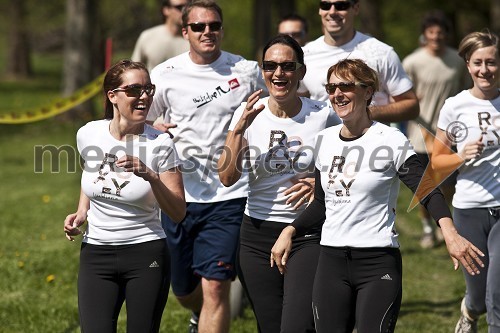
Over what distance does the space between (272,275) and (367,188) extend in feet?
3.58

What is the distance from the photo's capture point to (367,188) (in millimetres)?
5617

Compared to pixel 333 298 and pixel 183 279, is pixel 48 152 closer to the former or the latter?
pixel 183 279

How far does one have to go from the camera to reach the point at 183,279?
774 cm

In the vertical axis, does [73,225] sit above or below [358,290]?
above

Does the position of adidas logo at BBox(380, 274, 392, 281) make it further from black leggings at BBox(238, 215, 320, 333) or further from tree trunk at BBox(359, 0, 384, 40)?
tree trunk at BBox(359, 0, 384, 40)

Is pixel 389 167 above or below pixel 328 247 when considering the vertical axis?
above

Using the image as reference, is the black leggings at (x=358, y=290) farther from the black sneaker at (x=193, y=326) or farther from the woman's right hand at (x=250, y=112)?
the black sneaker at (x=193, y=326)

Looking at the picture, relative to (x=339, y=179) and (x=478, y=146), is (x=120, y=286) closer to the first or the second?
(x=339, y=179)

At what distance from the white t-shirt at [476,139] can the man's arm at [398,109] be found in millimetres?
436

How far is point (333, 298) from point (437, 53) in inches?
274

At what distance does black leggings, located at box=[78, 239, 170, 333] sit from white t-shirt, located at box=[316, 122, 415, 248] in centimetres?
107

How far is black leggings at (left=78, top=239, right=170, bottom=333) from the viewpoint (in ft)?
18.7

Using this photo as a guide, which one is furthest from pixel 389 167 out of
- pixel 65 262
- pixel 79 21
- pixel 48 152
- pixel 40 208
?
pixel 79 21

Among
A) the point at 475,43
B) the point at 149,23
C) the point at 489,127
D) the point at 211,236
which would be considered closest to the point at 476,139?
the point at 489,127
